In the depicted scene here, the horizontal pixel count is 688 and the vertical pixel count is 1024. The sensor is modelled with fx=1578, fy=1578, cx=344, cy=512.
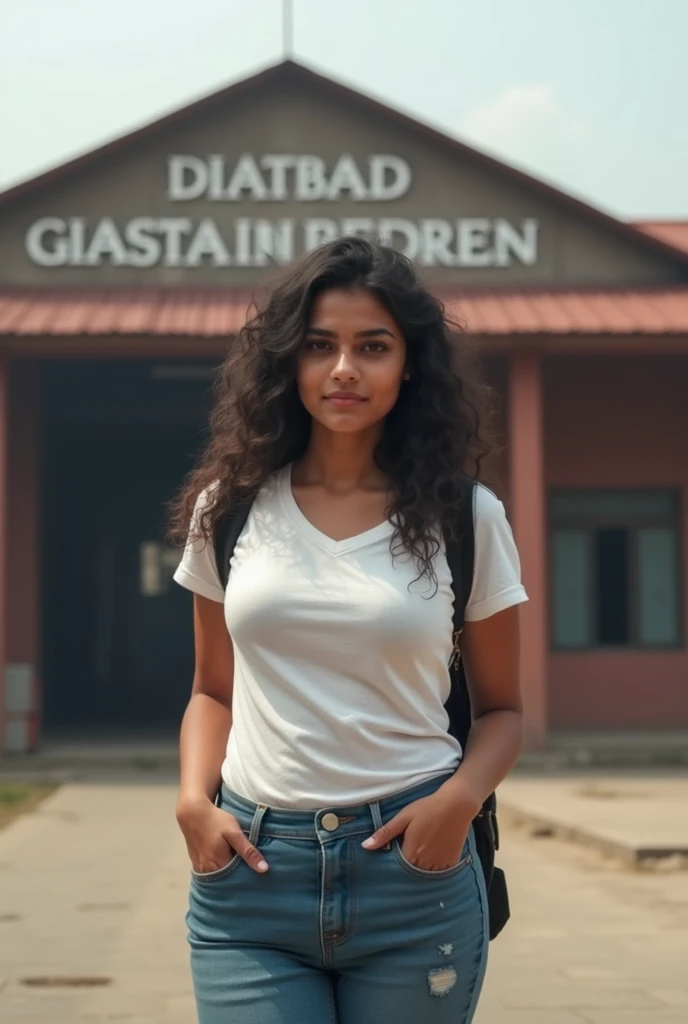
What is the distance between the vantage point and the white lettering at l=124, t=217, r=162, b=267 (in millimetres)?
16297

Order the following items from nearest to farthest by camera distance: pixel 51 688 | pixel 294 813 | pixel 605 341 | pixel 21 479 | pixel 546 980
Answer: pixel 294 813
pixel 546 980
pixel 605 341
pixel 21 479
pixel 51 688

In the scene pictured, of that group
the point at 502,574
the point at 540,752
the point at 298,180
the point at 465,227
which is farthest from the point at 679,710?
the point at 502,574

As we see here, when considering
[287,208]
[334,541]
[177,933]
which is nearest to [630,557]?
[287,208]

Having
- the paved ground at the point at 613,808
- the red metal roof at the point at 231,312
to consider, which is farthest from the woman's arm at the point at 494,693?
the red metal roof at the point at 231,312

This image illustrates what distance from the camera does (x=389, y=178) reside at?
54.3 feet

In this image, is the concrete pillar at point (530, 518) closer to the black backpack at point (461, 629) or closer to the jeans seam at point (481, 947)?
the black backpack at point (461, 629)

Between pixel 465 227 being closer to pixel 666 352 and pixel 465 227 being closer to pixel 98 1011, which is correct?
pixel 666 352

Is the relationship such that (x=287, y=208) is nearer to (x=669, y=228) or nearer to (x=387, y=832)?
(x=669, y=228)

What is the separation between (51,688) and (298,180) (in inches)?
292

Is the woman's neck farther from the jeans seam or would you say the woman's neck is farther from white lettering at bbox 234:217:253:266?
white lettering at bbox 234:217:253:266

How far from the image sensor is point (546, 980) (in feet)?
20.0

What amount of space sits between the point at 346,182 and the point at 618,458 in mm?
4114

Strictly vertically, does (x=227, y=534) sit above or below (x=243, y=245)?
below

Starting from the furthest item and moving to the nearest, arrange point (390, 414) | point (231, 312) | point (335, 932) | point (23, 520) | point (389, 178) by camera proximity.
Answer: point (389, 178)
point (23, 520)
point (231, 312)
point (390, 414)
point (335, 932)
